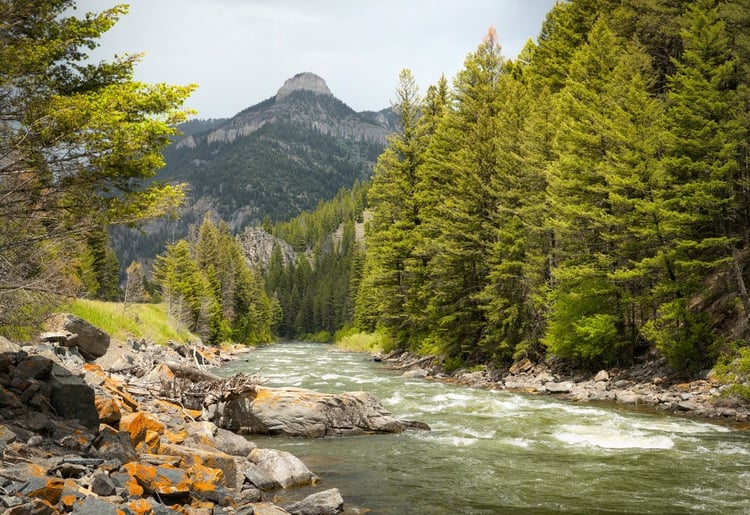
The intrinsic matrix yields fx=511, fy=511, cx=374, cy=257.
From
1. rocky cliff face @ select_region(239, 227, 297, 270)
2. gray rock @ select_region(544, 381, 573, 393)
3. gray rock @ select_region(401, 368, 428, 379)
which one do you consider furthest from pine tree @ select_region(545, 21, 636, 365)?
rocky cliff face @ select_region(239, 227, 297, 270)

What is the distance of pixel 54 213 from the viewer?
931 cm

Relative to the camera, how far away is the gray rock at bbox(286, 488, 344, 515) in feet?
25.4

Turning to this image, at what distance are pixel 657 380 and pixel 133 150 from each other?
1960cm

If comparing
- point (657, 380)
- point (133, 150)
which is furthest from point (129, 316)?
point (657, 380)

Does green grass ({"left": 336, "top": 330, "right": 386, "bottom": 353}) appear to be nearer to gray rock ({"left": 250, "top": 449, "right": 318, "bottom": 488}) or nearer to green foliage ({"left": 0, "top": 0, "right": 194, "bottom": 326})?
gray rock ({"left": 250, "top": 449, "right": 318, "bottom": 488})

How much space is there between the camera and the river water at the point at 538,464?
27.5 feet

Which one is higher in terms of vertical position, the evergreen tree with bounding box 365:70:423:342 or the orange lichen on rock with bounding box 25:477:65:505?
the evergreen tree with bounding box 365:70:423:342

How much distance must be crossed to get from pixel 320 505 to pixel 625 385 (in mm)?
16642

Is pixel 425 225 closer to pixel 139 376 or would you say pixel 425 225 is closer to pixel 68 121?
pixel 139 376

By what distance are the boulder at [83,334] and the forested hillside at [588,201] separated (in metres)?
17.8

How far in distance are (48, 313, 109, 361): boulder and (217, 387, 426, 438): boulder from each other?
6.03m

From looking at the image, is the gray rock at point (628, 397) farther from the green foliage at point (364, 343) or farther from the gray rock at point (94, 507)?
the green foliage at point (364, 343)

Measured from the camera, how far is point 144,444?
350 inches

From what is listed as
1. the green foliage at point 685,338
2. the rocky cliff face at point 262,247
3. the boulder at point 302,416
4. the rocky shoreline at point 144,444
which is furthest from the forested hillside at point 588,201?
the rocky cliff face at point 262,247
